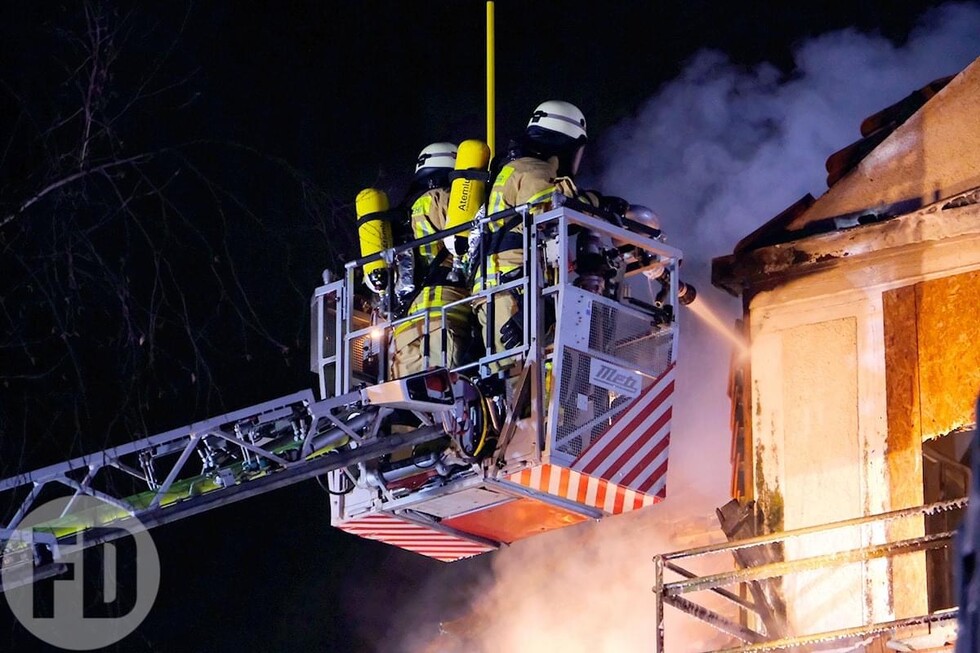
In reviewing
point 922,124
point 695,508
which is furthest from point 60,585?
point 922,124

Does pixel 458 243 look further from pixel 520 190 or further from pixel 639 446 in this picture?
pixel 639 446

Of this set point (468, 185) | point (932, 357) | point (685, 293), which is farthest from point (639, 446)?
point (932, 357)

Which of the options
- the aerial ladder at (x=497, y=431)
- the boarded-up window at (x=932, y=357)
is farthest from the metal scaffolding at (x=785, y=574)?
the boarded-up window at (x=932, y=357)

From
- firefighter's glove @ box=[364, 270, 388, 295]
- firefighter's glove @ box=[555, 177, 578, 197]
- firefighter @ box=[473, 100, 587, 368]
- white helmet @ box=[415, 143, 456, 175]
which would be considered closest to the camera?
firefighter @ box=[473, 100, 587, 368]

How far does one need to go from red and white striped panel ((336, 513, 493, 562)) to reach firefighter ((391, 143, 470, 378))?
99 cm

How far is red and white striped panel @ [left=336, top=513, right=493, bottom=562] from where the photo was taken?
1056cm

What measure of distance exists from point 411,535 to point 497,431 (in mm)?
1703

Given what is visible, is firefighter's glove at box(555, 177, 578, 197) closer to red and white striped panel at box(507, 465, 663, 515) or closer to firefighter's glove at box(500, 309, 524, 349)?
firefighter's glove at box(500, 309, 524, 349)

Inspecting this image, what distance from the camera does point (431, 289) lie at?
406 inches

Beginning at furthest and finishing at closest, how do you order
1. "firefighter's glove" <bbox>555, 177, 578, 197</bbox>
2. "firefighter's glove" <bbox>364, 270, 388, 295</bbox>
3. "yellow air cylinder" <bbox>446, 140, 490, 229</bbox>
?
"firefighter's glove" <bbox>364, 270, 388, 295</bbox>, "yellow air cylinder" <bbox>446, 140, 490, 229</bbox>, "firefighter's glove" <bbox>555, 177, 578, 197</bbox>

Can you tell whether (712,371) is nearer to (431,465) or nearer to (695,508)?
(695,508)

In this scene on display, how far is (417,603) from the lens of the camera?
18375 mm

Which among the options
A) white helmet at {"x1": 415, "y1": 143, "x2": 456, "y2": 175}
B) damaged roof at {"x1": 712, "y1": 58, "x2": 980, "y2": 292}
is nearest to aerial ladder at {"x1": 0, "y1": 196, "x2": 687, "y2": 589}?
white helmet at {"x1": 415, "y1": 143, "x2": 456, "y2": 175}

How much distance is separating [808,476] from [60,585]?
267 inches
